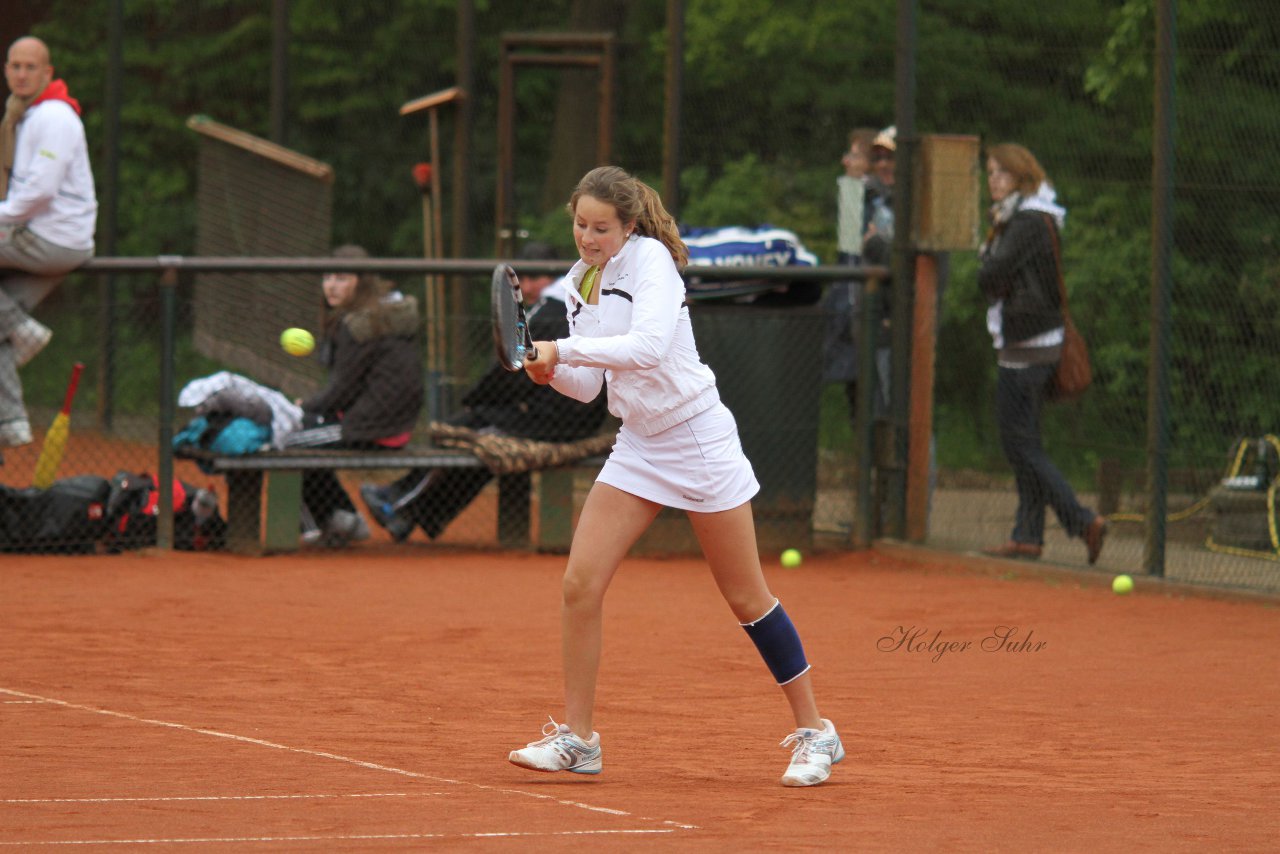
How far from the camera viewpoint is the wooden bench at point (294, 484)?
33.9 ft

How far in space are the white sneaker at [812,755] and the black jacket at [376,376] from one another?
5389mm

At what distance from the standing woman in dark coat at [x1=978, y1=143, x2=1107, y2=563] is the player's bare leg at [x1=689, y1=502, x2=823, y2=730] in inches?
188

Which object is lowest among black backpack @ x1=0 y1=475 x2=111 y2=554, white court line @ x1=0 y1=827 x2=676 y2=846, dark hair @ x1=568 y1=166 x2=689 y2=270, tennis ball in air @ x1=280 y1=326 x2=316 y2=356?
black backpack @ x1=0 y1=475 x2=111 y2=554

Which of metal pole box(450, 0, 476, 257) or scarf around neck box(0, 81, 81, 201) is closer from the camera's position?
scarf around neck box(0, 81, 81, 201)

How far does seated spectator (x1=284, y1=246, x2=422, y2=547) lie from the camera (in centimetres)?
1061

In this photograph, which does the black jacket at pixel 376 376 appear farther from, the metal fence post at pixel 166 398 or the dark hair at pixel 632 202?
the dark hair at pixel 632 202

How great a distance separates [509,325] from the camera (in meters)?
5.22

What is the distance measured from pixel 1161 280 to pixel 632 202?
5048mm

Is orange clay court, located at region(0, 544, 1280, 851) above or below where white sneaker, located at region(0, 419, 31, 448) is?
below

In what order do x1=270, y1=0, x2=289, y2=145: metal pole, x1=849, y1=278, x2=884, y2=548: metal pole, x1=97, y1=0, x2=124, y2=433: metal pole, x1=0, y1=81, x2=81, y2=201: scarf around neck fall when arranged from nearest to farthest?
1. x1=0, y1=81, x2=81, y2=201: scarf around neck
2. x1=849, y1=278, x2=884, y2=548: metal pole
3. x1=97, y1=0, x2=124, y2=433: metal pole
4. x1=270, y1=0, x2=289, y2=145: metal pole

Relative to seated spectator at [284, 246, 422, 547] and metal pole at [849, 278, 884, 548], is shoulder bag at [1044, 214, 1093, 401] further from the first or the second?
seated spectator at [284, 246, 422, 547]

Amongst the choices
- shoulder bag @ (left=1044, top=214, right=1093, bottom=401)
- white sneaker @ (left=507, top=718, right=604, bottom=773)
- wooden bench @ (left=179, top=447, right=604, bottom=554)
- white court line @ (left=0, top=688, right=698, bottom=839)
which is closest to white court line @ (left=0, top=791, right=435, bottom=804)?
white court line @ (left=0, top=688, right=698, bottom=839)

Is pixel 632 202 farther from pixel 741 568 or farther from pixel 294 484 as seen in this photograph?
pixel 294 484

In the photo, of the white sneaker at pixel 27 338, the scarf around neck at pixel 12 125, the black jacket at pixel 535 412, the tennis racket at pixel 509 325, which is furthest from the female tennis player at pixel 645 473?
the scarf around neck at pixel 12 125
